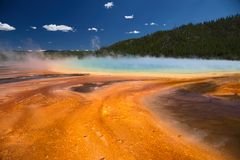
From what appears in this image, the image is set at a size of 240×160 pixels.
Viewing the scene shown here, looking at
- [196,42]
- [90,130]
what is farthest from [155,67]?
[196,42]

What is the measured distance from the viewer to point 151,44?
112 m

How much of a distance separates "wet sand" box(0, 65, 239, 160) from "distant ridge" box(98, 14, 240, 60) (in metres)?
75.4

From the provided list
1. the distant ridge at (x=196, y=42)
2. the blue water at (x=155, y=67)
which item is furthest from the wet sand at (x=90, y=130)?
the distant ridge at (x=196, y=42)

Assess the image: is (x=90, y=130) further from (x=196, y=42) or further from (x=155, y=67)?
(x=196, y=42)

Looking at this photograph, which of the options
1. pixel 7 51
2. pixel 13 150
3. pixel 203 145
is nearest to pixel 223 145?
Result: pixel 203 145

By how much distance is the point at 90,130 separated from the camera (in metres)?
7.76

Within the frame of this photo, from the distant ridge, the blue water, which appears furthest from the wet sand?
the distant ridge

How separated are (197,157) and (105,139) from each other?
230 cm

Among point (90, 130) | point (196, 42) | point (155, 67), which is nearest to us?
point (90, 130)

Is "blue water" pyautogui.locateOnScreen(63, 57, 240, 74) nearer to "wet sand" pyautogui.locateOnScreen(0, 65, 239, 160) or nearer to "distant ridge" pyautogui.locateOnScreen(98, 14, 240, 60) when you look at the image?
"wet sand" pyautogui.locateOnScreen(0, 65, 239, 160)

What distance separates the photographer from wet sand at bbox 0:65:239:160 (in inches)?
251

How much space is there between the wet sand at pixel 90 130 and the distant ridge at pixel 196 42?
247ft

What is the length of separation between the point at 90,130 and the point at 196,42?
103204mm

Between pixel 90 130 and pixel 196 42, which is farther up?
pixel 196 42
